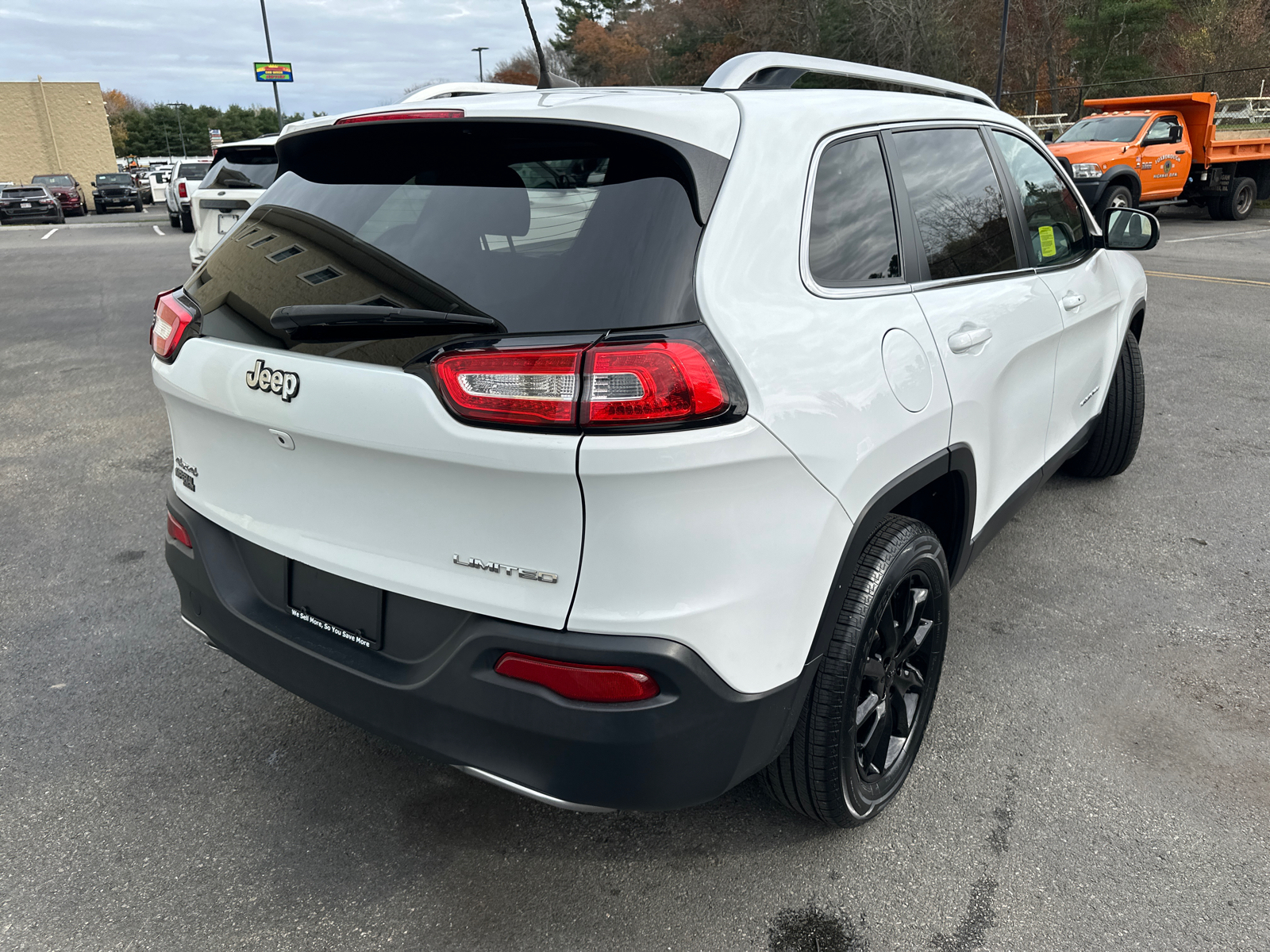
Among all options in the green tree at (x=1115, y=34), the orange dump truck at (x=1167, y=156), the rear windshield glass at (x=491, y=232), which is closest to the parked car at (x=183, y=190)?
the orange dump truck at (x=1167, y=156)

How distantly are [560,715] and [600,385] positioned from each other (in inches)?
24.7

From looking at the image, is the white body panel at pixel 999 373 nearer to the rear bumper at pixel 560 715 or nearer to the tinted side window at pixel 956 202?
the tinted side window at pixel 956 202

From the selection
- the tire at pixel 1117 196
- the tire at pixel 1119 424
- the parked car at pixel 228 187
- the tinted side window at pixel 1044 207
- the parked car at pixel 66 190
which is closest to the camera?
the tinted side window at pixel 1044 207

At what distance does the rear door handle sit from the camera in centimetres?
246

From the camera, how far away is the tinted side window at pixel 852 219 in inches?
83.4

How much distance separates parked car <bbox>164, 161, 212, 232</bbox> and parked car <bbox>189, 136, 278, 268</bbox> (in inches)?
445

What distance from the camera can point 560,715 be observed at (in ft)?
5.73

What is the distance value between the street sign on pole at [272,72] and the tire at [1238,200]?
31.3 m

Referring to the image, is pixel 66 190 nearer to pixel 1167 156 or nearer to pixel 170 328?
pixel 1167 156

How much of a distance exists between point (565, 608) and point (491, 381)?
0.44m

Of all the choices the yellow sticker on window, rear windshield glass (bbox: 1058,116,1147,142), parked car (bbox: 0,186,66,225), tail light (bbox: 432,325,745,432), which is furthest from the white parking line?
parked car (bbox: 0,186,66,225)

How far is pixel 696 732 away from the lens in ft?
5.90

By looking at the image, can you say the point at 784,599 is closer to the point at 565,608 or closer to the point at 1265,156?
the point at 565,608

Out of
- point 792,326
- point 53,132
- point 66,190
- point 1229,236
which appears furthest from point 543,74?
point 53,132
